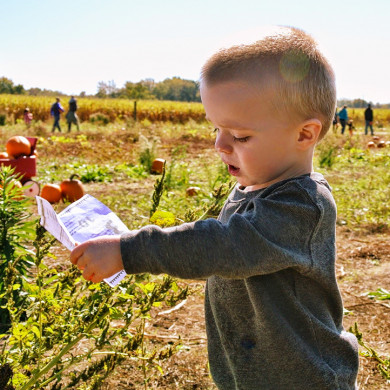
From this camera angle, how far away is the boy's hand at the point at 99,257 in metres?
1.09

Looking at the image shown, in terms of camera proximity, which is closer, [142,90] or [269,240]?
[269,240]

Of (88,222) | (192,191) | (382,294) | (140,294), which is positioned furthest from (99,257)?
(192,191)

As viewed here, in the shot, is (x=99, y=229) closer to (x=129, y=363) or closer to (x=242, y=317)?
(x=242, y=317)

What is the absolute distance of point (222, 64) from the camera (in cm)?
124

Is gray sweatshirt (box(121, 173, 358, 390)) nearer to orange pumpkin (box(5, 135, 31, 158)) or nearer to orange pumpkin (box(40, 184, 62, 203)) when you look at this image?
orange pumpkin (box(40, 184, 62, 203))

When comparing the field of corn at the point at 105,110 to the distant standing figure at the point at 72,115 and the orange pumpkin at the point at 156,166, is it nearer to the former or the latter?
the distant standing figure at the point at 72,115

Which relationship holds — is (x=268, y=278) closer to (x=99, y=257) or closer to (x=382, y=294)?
(x=99, y=257)

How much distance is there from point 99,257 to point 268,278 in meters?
0.48

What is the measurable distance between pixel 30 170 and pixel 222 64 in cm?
615

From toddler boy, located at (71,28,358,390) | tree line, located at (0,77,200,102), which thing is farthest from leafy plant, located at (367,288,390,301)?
tree line, located at (0,77,200,102)

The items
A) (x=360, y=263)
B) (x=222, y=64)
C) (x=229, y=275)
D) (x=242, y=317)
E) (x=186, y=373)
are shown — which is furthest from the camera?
(x=360, y=263)

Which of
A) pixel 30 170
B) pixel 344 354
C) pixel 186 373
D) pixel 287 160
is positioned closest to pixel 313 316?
pixel 344 354

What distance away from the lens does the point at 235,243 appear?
1122 mm

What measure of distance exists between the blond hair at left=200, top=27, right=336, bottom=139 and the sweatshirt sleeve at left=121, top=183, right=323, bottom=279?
0.24 meters
